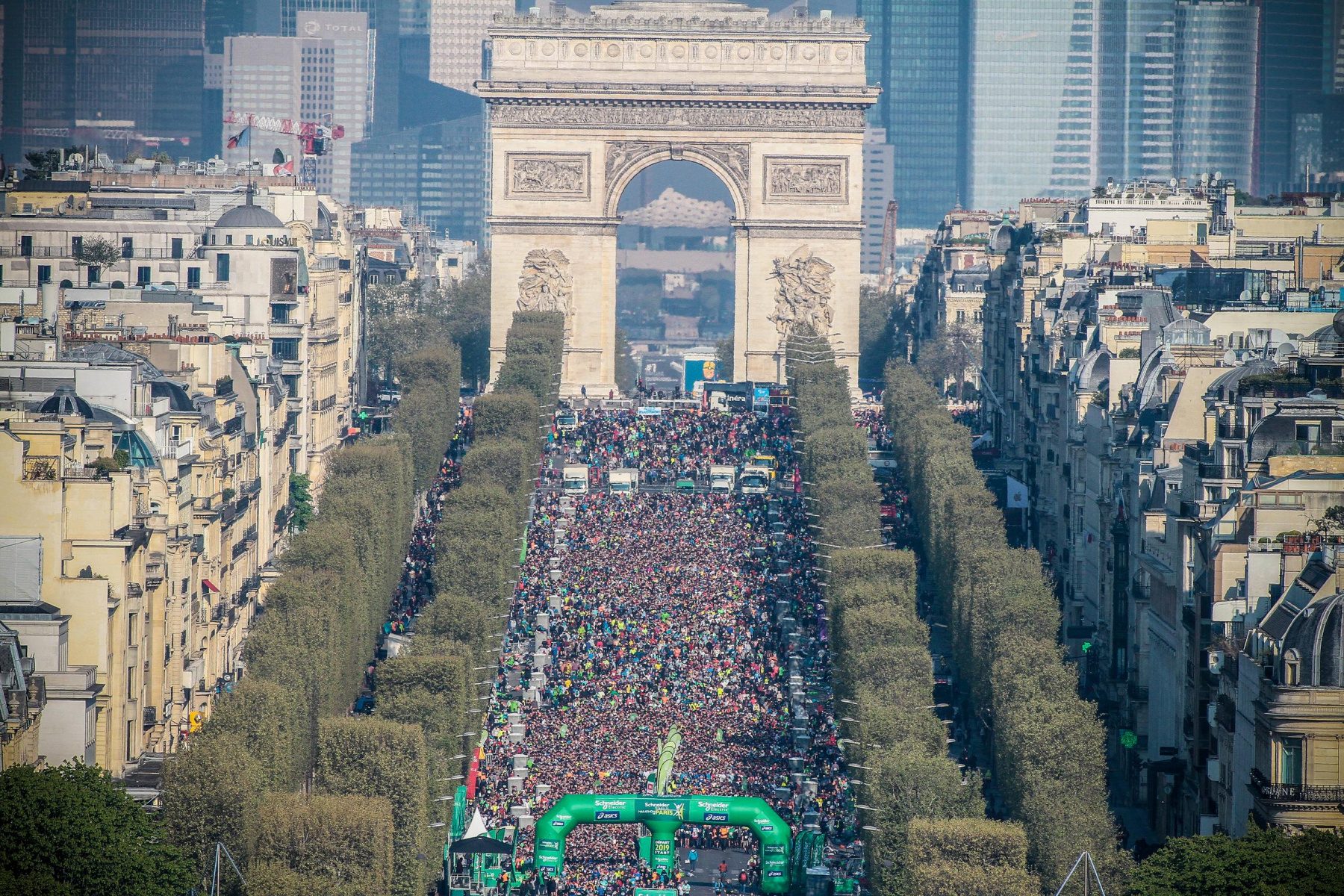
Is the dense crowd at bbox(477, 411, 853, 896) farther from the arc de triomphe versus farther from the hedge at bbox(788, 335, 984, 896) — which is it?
the arc de triomphe

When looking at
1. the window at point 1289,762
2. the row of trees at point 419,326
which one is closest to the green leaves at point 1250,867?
the window at point 1289,762

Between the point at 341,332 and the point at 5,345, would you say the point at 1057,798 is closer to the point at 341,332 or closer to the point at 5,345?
the point at 5,345

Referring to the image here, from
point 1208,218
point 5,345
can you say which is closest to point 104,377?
point 5,345

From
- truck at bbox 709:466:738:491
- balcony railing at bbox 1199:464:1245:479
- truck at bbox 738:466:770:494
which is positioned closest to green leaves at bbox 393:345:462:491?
truck at bbox 709:466:738:491

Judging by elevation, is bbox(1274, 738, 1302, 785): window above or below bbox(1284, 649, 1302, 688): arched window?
below

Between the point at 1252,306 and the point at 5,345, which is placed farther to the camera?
the point at 1252,306

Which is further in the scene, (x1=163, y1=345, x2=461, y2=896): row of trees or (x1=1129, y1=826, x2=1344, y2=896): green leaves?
(x1=163, y1=345, x2=461, y2=896): row of trees
